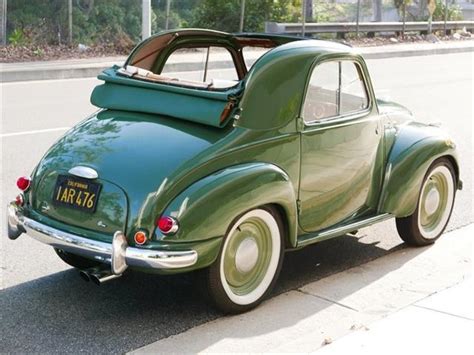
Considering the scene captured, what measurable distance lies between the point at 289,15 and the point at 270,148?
68.9 feet

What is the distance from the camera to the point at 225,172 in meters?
4.84

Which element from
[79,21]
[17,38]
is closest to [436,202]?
[17,38]

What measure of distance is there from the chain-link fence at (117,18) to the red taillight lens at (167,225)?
14726mm

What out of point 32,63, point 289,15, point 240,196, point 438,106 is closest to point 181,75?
point 32,63

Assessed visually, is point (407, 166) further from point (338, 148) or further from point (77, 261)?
point (77, 261)

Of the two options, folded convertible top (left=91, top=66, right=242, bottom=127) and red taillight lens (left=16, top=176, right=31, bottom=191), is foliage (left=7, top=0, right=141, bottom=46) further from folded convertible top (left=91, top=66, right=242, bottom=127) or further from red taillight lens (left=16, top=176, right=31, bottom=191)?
red taillight lens (left=16, top=176, right=31, bottom=191)

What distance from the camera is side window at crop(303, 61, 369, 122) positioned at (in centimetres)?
554

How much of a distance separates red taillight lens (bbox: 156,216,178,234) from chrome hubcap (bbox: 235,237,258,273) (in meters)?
0.50

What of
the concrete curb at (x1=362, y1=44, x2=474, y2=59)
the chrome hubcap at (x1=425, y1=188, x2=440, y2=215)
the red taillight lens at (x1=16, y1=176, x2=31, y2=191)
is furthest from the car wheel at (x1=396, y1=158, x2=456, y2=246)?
the concrete curb at (x1=362, y1=44, x2=474, y2=59)

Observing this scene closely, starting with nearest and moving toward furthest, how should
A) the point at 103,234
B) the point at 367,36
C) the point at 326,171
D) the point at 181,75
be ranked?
1. the point at 103,234
2. the point at 326,171
3. the point at 181,75
4. the point at 367,36

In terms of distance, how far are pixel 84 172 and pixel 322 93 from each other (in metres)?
1.71

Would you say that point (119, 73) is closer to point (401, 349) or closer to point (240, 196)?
point (240, 196)

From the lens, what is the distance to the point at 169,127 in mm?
5164

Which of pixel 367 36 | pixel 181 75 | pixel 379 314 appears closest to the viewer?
pixel 379 314
